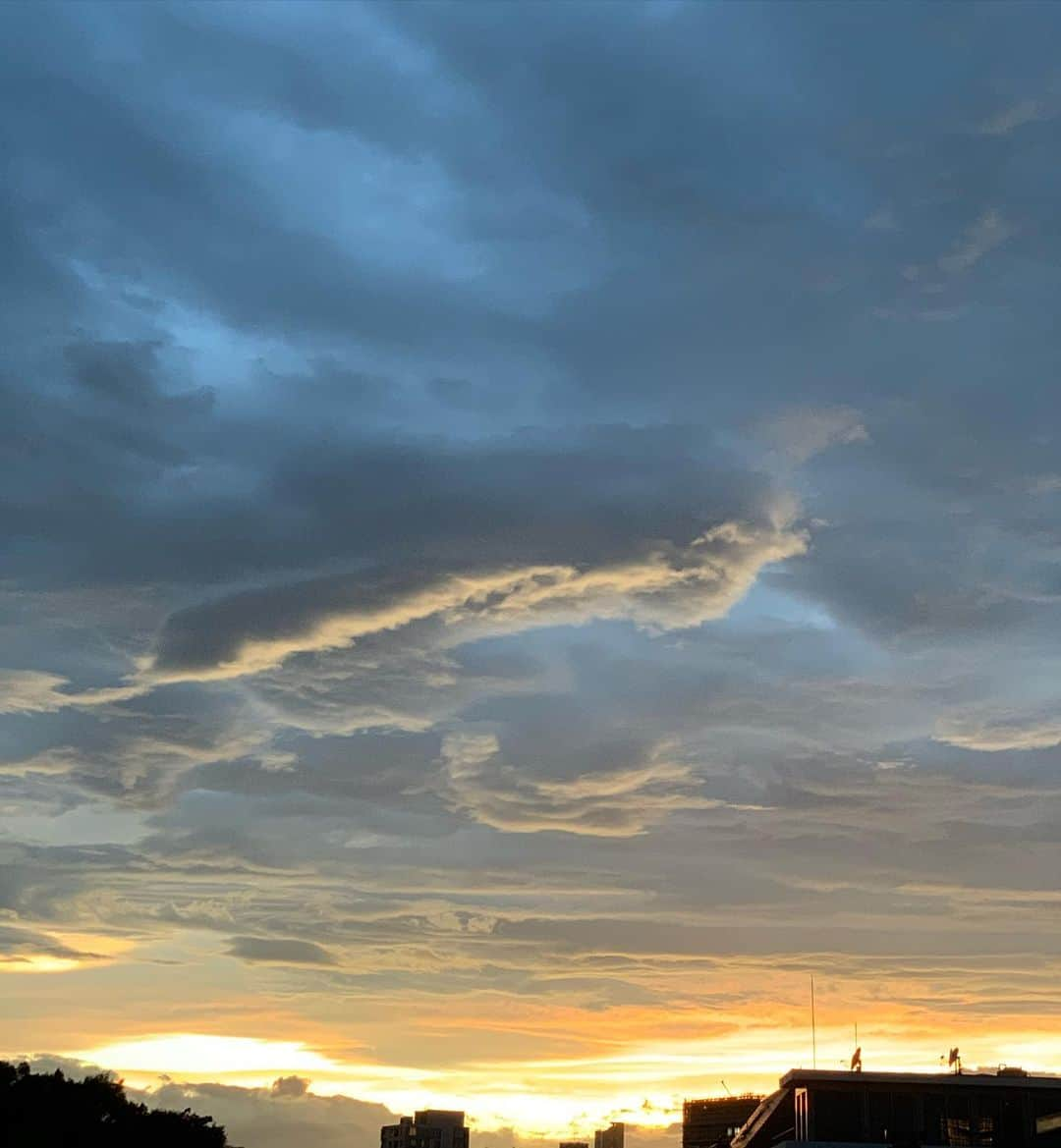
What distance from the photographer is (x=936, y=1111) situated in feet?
409

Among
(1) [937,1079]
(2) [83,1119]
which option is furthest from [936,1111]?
(2) [83,1119]

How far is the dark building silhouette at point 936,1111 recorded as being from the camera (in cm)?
12394

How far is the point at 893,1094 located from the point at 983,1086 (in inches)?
307

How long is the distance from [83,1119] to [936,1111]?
261 ft

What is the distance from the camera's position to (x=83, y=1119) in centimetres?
13588

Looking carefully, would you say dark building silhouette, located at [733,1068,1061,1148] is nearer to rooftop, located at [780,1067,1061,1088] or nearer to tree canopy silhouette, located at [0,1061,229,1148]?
rooftop, located at [780,1067,1061,1088]

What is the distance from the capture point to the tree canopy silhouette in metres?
128

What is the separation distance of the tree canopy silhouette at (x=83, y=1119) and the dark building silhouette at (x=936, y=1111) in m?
65.9

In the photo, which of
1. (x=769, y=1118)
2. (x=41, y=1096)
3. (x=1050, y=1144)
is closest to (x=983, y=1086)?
(x=1050, y=1144)

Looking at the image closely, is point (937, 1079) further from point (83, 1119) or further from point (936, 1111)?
point (83, 1119)

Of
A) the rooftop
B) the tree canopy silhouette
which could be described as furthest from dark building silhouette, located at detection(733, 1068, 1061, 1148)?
the tree canopy silhouette

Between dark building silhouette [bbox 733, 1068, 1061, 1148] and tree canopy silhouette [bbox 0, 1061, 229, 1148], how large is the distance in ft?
216

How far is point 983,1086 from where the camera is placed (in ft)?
410

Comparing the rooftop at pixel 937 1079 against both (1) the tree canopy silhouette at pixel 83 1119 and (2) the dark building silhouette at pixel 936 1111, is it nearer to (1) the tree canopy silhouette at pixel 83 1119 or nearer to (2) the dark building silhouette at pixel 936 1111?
(2) the dark building silhouette at pixel 936 1111
